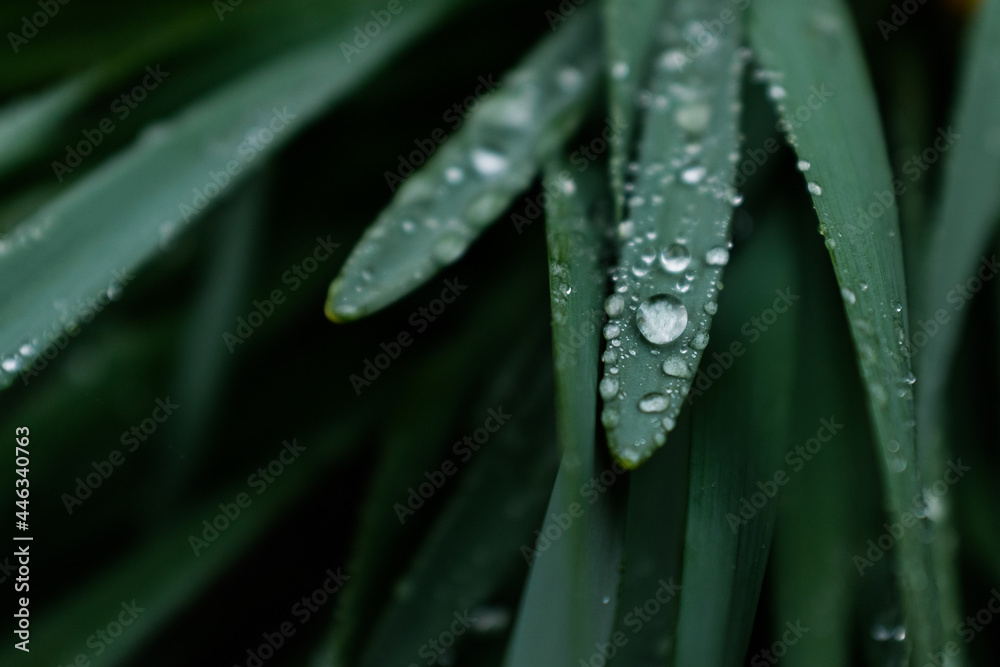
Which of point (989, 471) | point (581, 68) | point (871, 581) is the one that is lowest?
point (989, 471)

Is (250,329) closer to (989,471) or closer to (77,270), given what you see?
(77,270)

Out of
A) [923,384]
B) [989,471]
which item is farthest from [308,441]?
[989,471]

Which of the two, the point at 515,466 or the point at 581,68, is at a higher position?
the point at 581,68

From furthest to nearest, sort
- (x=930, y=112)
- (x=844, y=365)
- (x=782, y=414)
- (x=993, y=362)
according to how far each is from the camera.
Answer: (x=930, y=112) → (x=993, y=362) → (x=844, y=365) → (x=782, y=414)
